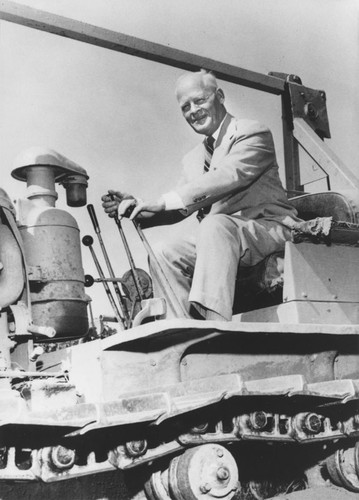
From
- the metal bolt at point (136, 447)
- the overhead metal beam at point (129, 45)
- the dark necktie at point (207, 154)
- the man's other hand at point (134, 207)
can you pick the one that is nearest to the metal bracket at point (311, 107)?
the overhead metal beam at point (129, 45)

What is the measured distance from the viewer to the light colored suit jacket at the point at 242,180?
3734mm

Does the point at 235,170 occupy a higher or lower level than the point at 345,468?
higher

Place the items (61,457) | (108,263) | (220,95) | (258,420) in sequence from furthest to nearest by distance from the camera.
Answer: (108,263)
(220,95)
(258,420)
(61,457)

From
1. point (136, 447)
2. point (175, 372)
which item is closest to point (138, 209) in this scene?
point (175, 372)

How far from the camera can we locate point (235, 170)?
3811mm

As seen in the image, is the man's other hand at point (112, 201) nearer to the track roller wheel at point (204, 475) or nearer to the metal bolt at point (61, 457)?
the track roller wheel at point (204, 475)

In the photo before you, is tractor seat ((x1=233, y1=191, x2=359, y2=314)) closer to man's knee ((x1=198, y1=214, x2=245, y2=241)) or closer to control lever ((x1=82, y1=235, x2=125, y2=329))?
man's knee ((x1=198, y1=214, x2=245, y2=241))

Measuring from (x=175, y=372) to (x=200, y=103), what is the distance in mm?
1751

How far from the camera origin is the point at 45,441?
2574 millimetres

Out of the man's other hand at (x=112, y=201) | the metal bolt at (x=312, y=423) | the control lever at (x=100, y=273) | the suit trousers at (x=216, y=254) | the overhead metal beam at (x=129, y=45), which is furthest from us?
the overhead metal beam at (x=129, y=45)

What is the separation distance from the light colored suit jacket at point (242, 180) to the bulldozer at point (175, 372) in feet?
1.20

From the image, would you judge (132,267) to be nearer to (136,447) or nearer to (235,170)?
(235,170)

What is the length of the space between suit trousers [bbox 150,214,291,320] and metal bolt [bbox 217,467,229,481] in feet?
2.45

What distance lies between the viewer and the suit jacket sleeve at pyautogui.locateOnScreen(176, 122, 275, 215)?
3717 mm
